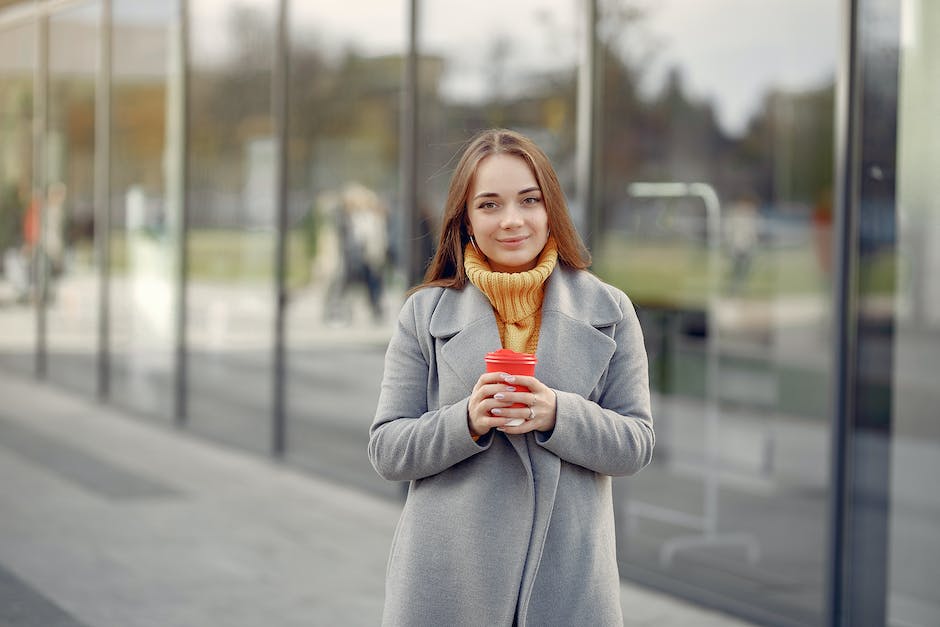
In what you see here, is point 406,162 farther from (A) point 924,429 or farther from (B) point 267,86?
(A) point 924,429

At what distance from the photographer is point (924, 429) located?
5230 millimetres

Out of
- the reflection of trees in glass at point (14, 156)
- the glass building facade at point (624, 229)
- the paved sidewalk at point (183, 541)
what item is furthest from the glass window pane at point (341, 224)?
the reflection of trees in glass at point (14, 156)

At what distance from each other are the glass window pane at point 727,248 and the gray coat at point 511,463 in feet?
15.1

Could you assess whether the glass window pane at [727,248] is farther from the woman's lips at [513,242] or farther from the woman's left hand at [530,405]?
the woman's left hand at [530,405]

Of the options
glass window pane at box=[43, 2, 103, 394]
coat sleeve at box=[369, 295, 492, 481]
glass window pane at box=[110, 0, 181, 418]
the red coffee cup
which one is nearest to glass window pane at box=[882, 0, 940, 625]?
coat sleeve at box=[369, 295, 492, 481]

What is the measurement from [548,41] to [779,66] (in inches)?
129

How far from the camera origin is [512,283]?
2.60 metres

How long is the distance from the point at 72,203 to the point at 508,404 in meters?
12.3

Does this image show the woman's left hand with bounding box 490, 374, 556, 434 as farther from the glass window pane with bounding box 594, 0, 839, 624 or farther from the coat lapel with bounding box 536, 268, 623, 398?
the glass window pane with bounding box 594, 0, 839, 624

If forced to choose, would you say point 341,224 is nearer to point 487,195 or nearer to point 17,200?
point 487,195

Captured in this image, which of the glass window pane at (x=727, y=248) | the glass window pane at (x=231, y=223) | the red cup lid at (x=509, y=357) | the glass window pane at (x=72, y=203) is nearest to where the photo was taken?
the red cup lid at (x=509, y=357)

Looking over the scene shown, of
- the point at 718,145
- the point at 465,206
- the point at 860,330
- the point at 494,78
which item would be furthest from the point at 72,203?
the point at 465,206

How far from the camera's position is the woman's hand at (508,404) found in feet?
7.88

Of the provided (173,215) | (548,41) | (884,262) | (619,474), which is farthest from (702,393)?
(619,474)
